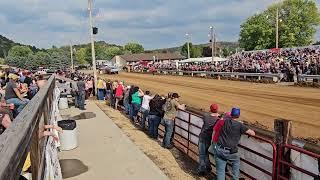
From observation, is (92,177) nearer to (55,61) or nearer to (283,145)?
(283,145)

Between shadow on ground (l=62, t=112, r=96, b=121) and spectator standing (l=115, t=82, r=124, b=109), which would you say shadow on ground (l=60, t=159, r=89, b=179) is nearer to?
shadow on ground (l=62, t=112, r=96, b=121)

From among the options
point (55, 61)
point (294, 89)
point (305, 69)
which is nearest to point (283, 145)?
point (294, 89)

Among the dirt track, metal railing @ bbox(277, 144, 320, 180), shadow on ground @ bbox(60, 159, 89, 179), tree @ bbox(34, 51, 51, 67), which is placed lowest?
shadow on ground @ bbox(60, 159, 89, 179)

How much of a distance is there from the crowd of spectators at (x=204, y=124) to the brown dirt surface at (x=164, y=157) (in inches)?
12.3

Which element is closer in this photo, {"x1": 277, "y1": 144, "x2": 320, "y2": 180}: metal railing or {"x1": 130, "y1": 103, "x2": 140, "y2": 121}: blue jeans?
{"x1": 277, "y1": 144, "x2": 320, "y2": 180}: metal railing

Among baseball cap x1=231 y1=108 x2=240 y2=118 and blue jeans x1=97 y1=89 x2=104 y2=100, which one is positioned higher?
baseball cap x1=231 y1=108 x2=240 y2=118

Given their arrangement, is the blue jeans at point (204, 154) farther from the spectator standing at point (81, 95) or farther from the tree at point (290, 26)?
the tree at point (290, 26)

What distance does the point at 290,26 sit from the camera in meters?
95.8

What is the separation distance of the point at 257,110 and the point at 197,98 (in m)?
6.45

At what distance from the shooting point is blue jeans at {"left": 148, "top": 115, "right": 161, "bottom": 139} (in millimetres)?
14039

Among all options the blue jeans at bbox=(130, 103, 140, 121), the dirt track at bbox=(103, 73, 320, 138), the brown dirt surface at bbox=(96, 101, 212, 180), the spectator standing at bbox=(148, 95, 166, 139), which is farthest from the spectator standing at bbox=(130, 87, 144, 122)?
the dirt track at bbox=(103, 73, 320, 138)

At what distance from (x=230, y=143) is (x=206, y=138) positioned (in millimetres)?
1804

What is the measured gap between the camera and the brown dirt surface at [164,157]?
396 inches

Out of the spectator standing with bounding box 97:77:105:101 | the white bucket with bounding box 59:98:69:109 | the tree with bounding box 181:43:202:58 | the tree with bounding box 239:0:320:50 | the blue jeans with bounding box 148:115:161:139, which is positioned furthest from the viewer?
the tree with bounding box 181:43:202:58
